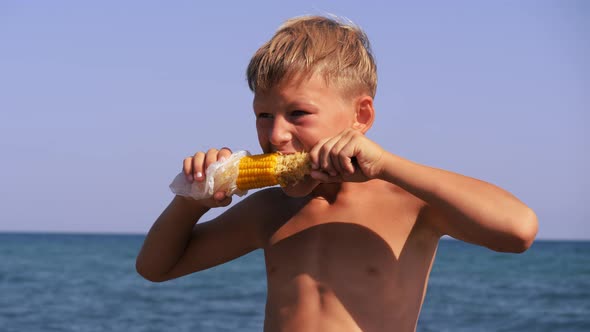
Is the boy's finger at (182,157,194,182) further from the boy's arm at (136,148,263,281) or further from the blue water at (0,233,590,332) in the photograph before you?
the blue water at (0,233,590,332)

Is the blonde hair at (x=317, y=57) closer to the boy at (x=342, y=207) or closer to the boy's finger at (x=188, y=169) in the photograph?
the boy at (x=342, y=207)

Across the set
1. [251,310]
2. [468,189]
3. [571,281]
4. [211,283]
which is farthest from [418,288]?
[571,281]

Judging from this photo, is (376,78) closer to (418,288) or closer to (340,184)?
(340,184)

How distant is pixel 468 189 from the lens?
7.52 ft

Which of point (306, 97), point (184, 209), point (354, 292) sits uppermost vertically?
point (306, 97)

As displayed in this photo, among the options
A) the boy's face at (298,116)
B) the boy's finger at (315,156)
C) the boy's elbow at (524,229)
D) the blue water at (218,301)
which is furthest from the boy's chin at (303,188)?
the blue water at (218,301)

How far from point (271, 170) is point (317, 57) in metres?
0.36

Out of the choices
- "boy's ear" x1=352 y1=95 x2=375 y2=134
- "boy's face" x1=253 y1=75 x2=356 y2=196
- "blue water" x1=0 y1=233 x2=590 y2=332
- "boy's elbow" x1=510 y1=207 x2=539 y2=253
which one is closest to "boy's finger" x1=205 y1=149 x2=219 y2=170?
"boy's face" x1=253 y1=75 x2=356 y2=196

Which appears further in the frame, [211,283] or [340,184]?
[211,283]

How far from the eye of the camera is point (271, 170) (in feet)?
7.70

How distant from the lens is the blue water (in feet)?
37.2

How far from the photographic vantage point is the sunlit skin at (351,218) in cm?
227

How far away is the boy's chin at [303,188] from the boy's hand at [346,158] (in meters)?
0.11

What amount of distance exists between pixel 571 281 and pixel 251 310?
10013mm
